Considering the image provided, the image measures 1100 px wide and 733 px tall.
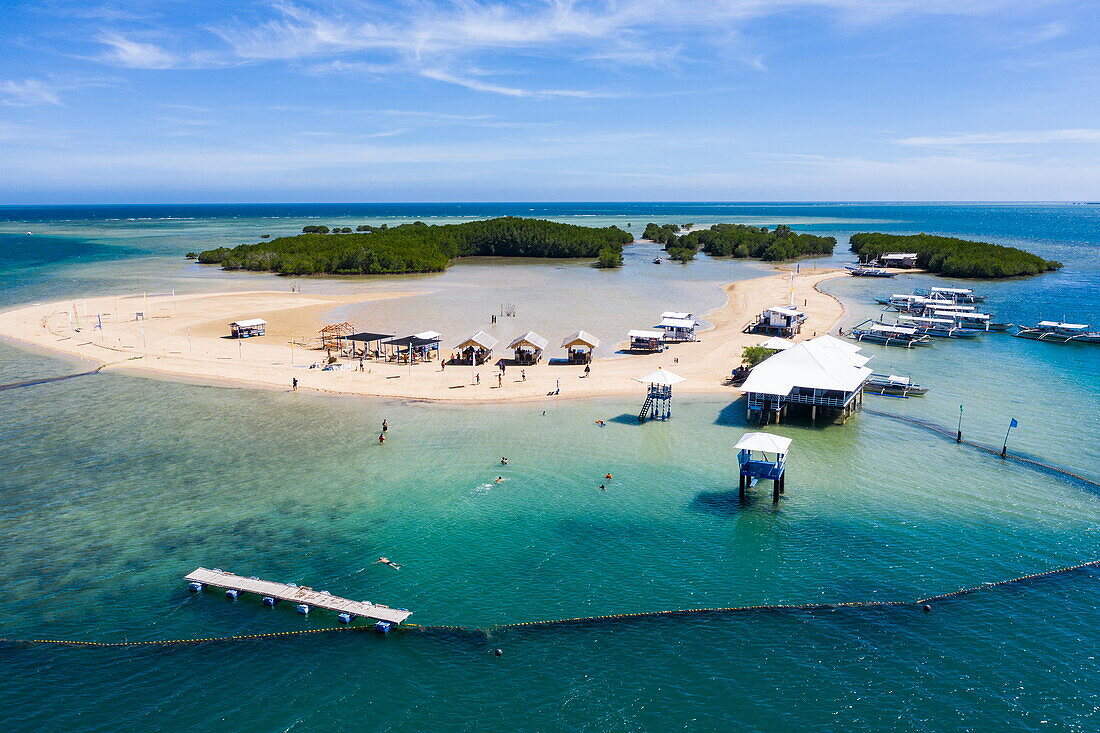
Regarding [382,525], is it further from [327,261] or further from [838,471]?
[327,261]

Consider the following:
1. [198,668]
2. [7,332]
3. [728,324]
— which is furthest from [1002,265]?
[7,332]

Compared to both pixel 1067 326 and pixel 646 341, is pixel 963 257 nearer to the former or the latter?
pixel 1067 326

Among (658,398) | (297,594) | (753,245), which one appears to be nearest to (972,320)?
(658,398)

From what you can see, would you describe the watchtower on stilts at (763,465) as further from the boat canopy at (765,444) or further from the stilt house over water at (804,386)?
the stilt house over water at (804,386)

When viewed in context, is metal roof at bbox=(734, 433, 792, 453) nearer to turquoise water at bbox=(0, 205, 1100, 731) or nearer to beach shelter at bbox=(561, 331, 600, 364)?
turquoise water at bbox=(0, 205, 1100, 731)

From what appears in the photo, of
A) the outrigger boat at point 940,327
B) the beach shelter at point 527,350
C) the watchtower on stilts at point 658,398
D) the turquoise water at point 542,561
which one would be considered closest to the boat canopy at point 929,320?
the outrigger boat at point 940,327
